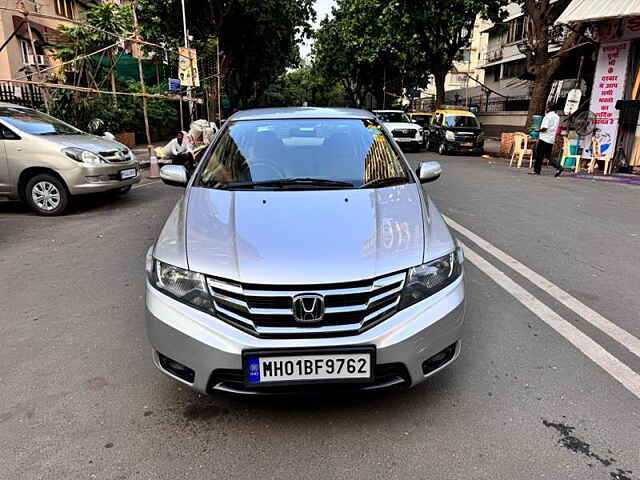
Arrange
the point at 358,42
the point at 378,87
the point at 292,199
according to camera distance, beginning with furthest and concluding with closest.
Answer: the point at 378,87, the point at 358,42, the point at 292,199

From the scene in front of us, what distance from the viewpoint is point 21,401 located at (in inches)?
111

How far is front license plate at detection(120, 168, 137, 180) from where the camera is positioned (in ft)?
26.9

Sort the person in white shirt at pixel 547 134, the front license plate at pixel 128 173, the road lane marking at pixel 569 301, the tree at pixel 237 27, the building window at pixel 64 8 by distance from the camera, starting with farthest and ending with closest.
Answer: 1. the building window at pixel 64 8
2. the tree at pixel 237 27
3. the person in white shirt at pixel 547 134
4. the front license plate at pixel 128 173
5. the road lane marking at pixel 569 301

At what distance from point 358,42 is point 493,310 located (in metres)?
33.8

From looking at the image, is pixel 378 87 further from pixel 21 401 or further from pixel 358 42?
pixel 21 401

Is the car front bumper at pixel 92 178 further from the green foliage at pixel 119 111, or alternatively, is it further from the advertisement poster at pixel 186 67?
the advertisement poster at pixel 186 67

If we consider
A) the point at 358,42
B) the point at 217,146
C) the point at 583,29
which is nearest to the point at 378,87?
the point at 358,42

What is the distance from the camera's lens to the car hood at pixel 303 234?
2363 mm

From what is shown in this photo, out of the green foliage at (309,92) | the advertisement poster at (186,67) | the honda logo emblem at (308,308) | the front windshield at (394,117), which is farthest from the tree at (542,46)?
the green foliage at (309,92)

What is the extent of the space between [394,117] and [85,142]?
55.4ft

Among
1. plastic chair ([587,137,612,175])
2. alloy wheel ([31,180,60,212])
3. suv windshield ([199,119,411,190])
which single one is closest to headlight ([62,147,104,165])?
alloy wheel ([31,180,60,212])

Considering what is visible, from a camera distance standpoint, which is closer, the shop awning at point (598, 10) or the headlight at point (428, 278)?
the headlight at point (428, 278)

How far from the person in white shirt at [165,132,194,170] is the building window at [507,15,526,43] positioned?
32037 mm

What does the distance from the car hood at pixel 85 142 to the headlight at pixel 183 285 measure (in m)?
6.08
